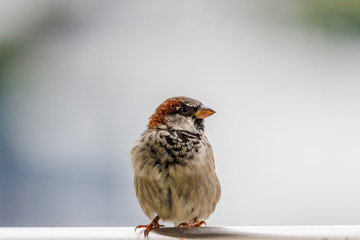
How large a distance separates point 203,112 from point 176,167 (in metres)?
0.25

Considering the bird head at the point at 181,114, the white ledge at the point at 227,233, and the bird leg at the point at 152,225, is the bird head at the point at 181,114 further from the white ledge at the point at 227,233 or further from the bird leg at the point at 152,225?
the white ledge at the point at 227,233

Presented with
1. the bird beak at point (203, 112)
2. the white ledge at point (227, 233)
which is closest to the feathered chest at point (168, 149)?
the bird beak at point (203, 112)

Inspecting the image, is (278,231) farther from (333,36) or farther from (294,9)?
(294,9)

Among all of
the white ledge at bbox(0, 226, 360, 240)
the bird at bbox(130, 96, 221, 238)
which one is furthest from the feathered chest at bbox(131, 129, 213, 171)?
the white ledge at bbox(0, 226, 360, 240)

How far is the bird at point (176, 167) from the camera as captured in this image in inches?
60.2

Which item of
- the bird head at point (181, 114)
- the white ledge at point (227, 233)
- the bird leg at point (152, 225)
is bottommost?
the bird leg at point (152, 225)

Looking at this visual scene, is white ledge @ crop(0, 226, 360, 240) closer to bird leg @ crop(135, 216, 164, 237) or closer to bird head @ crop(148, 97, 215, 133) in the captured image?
bird leg @ crop(135, 216, 164, 237)

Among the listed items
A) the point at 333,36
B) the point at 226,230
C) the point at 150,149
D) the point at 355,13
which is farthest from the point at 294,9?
the point at 226,230

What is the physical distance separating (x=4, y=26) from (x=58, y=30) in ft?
1.42

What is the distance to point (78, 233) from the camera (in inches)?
41.2

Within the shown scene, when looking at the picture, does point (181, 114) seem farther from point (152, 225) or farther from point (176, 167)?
point (152, 225)

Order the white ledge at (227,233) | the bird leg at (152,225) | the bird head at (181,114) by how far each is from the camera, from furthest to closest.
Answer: the bird head at (181,114)
the bird leg at (152,225)
the white ledge at (227,233)

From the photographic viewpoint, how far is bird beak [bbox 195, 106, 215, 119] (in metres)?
1.67

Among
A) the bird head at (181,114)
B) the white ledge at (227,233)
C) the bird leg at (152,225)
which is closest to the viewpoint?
the white ledge at (227,233)
